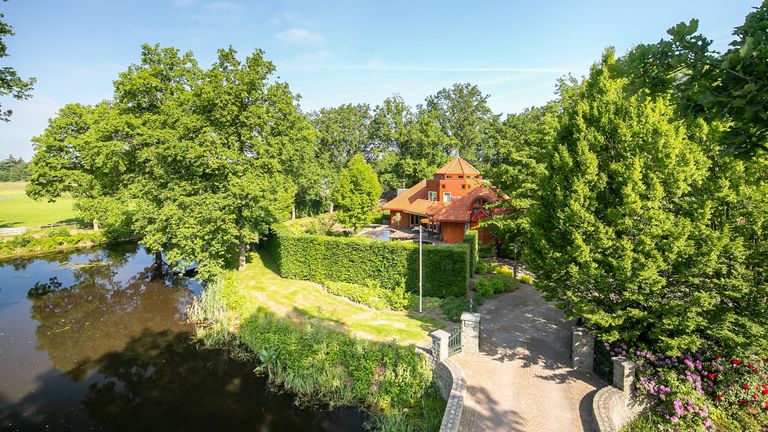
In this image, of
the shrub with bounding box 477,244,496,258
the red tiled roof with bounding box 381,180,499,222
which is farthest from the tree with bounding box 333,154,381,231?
the shrub with bounding box 477,244,496,258

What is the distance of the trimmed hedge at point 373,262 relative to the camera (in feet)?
63.7

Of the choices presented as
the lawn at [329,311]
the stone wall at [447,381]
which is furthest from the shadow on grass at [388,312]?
the stone wall at [447,381]

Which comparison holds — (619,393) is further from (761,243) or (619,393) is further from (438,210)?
(438,210)

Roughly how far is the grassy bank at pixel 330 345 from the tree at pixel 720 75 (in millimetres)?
10005

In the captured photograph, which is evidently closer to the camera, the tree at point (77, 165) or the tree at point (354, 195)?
the tree at point (77, 165)

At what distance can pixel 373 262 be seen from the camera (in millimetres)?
21141

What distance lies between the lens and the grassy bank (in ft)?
40.2

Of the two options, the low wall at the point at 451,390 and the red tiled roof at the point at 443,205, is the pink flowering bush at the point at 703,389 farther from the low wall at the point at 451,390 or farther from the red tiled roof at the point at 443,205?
the red tiled roof at the point at 443,205

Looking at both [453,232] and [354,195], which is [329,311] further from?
[354,195]

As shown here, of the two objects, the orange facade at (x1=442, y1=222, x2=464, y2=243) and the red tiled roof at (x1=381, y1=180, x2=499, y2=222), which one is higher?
the red tiled roof at (x1=381, y1=180, x2=499, y2=222)

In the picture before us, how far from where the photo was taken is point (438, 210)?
3481cm

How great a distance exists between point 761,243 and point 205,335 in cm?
2114

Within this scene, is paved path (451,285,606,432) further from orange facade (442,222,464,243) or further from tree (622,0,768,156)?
orange facade (442,222,464,243)

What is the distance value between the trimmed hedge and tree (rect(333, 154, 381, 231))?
1184 centimetres
